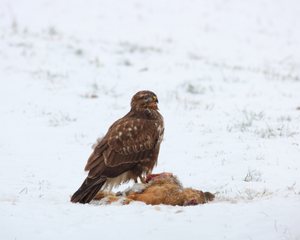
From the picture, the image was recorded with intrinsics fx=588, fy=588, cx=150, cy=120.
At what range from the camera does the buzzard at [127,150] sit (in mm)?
7078

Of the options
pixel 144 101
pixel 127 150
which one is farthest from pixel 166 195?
pixel 144 101

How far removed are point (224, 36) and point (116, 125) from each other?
17.9 m

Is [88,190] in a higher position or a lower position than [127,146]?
lower

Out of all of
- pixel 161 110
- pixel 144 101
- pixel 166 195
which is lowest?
pixel 166 195

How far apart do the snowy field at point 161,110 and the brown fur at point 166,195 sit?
27 cm

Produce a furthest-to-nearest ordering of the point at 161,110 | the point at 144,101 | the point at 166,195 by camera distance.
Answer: the point at 161,110 < the point at 144,101 < the point at 166,195

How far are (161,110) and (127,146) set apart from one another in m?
5.76

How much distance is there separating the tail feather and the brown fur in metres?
0.18

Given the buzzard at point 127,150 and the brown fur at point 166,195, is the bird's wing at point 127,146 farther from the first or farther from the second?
the brown fur at point 166,195

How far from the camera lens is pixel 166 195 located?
6777mm

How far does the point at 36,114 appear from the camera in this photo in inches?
488

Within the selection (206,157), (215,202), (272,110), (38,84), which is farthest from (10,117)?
(215,202)

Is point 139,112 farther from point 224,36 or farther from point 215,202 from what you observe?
point 224,36

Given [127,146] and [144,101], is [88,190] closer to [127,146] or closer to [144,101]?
[127,146]
